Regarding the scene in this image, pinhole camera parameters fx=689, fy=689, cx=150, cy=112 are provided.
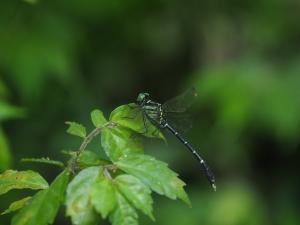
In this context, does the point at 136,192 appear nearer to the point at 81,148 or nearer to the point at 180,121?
the point at 81,148

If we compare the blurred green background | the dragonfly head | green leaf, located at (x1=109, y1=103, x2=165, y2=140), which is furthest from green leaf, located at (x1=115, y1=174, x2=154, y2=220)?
the blurred green background

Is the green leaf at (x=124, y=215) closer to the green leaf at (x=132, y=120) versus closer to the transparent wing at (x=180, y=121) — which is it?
the green leaf at (x=132, y=120)

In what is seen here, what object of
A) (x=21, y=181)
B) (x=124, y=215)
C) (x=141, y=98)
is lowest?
(x=124, y=215)

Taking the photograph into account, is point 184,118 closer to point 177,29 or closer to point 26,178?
point 26,178

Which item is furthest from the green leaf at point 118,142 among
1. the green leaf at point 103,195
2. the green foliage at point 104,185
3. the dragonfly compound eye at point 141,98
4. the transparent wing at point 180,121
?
the transparent wing at point 180,121

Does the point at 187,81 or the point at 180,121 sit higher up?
the point at 187,81

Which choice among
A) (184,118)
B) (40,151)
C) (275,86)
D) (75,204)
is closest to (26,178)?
(75,204)

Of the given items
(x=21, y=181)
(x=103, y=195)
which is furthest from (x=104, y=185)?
(x=21, y=181)
